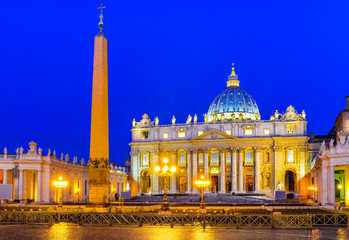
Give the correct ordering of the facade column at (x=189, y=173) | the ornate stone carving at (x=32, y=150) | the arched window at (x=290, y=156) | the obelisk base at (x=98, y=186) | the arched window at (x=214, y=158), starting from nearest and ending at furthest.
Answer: the obelisk base at (x=98, y=186), the ornate stone carving at (x=32, y=150), the arched window at (x=290, y=156), the facade column at (x=189, y=173), the arched window at (x=214, y=158)

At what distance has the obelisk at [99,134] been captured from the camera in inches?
1264

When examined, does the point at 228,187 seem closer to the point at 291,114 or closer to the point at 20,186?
the point at 291,114

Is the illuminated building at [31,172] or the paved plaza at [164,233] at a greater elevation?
the illuminated building at [31,172]

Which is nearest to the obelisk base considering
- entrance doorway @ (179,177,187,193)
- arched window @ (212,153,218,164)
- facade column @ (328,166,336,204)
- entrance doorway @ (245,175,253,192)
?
facade column @ (328,166,336,204)

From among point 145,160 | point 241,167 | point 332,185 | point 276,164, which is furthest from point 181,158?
point 332,185

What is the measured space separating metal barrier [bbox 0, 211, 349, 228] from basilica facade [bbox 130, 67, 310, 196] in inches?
2414

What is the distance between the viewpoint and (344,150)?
42125 millimetres

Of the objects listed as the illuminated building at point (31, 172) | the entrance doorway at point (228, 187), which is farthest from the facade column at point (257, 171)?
the illuminated building at point (31, 172)

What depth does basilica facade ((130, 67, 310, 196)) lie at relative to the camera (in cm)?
9262

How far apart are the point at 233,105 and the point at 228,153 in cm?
2254

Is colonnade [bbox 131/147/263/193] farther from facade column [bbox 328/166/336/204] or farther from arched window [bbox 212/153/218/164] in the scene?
facade column [bbox 328/166/336/204]

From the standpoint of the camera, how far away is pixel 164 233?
2323cm

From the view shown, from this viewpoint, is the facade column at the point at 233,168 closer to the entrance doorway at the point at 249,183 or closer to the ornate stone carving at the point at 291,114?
the entrance doorway at the point at 249,183

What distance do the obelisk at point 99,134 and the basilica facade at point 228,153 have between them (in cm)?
6003
